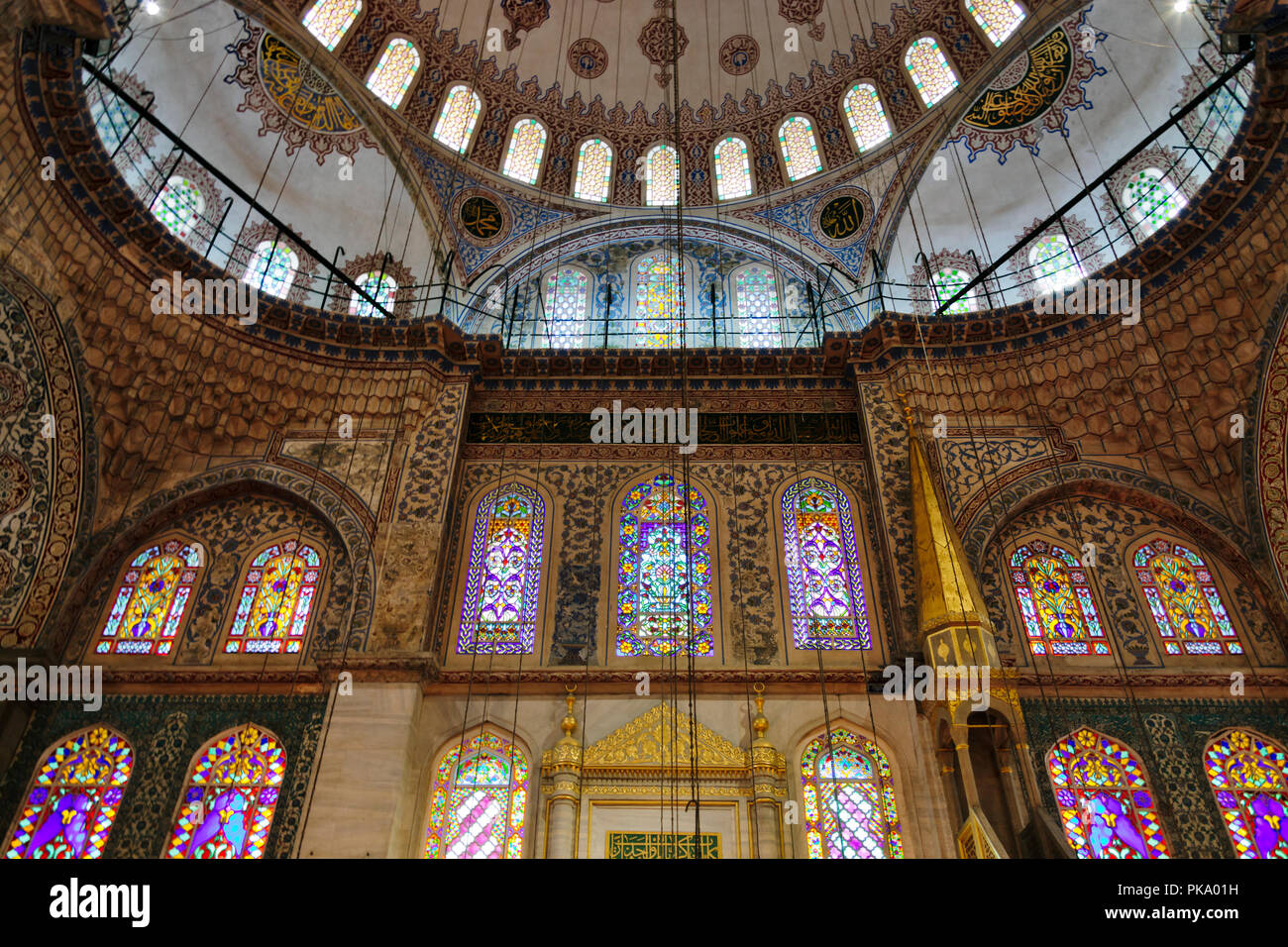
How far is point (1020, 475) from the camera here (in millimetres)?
9242

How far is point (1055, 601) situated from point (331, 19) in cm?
1140

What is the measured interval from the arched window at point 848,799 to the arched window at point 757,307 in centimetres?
531

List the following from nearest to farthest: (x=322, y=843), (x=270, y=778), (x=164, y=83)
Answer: (x=322, y=843)
(x=270, y=778)
(x=164, y=83)

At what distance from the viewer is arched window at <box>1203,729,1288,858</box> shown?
285 inches

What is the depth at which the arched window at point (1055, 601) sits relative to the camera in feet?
27.6

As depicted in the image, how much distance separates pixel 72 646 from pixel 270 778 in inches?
102

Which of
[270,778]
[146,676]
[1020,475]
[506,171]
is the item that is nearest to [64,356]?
[146,676]

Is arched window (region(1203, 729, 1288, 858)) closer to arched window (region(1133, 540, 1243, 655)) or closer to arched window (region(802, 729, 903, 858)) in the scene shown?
arched window (region(1133, 540, 1243, 655))

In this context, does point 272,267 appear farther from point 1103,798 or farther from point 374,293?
point 1103,798

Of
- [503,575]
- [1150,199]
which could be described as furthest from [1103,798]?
[1150,199]

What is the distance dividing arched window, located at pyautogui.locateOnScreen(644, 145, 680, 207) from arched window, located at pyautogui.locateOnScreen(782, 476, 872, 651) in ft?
17.3

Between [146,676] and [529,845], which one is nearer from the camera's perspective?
[529,845]

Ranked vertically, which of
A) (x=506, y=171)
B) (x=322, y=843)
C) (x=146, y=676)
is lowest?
(x=322, y=843)
